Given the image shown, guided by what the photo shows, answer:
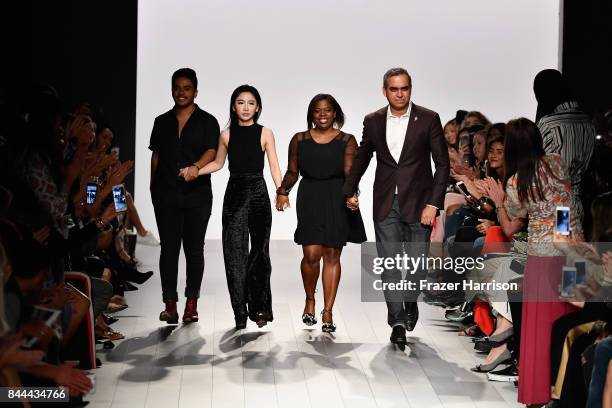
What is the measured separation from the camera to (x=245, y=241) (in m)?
6.23

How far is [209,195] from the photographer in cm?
640

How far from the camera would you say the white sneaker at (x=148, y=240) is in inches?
401

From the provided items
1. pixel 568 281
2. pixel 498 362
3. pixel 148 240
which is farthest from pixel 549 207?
pixel 148 240

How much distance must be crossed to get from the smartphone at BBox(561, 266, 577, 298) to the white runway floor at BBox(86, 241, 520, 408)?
2.13 ft

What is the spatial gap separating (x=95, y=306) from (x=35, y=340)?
1.72 metres

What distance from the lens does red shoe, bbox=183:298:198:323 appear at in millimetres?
6324

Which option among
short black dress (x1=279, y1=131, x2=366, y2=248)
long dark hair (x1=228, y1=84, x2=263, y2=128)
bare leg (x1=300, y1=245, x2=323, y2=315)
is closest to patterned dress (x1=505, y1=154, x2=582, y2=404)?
short black dress (x1=279, y1=131, x2=366, y2=248)

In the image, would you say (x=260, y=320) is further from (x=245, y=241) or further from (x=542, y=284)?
(x=542, y=284)

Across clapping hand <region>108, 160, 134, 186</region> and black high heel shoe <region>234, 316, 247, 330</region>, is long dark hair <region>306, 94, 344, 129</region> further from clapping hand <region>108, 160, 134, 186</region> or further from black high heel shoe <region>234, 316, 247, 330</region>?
clapping hand <region>108, 160, 134, 186</region>

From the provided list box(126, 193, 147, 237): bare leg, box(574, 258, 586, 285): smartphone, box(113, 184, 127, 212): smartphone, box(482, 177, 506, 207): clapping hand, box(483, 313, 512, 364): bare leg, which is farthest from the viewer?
box(126, 193, 147, 237): bare leg

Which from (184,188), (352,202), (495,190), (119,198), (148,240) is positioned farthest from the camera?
(148,240)

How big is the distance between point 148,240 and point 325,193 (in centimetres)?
440

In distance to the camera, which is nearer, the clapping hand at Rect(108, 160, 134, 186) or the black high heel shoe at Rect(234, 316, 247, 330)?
the clapping hand at Rect(108, 160, 134, 186)

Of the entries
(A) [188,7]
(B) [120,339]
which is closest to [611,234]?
(B) [120,339]
